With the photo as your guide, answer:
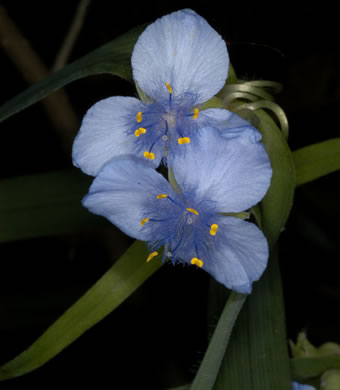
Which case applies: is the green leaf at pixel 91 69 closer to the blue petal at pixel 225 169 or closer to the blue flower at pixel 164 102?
the blue flower at pixel 164 102

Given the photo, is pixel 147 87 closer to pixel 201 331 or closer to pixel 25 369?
pixel 25 369

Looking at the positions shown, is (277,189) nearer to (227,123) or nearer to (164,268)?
(227,123)

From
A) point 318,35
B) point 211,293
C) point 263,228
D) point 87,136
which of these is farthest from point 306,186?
point 87,136

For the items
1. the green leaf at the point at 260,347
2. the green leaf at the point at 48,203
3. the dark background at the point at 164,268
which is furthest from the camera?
the dark background at the point at 164,268

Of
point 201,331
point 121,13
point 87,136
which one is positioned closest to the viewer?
point 87,136

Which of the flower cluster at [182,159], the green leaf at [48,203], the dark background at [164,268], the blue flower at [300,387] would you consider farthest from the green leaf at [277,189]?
the dark background at [164,268]

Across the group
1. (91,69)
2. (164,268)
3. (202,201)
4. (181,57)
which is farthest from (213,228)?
(164,268)

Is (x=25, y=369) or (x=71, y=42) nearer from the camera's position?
(x=25, y=369)
